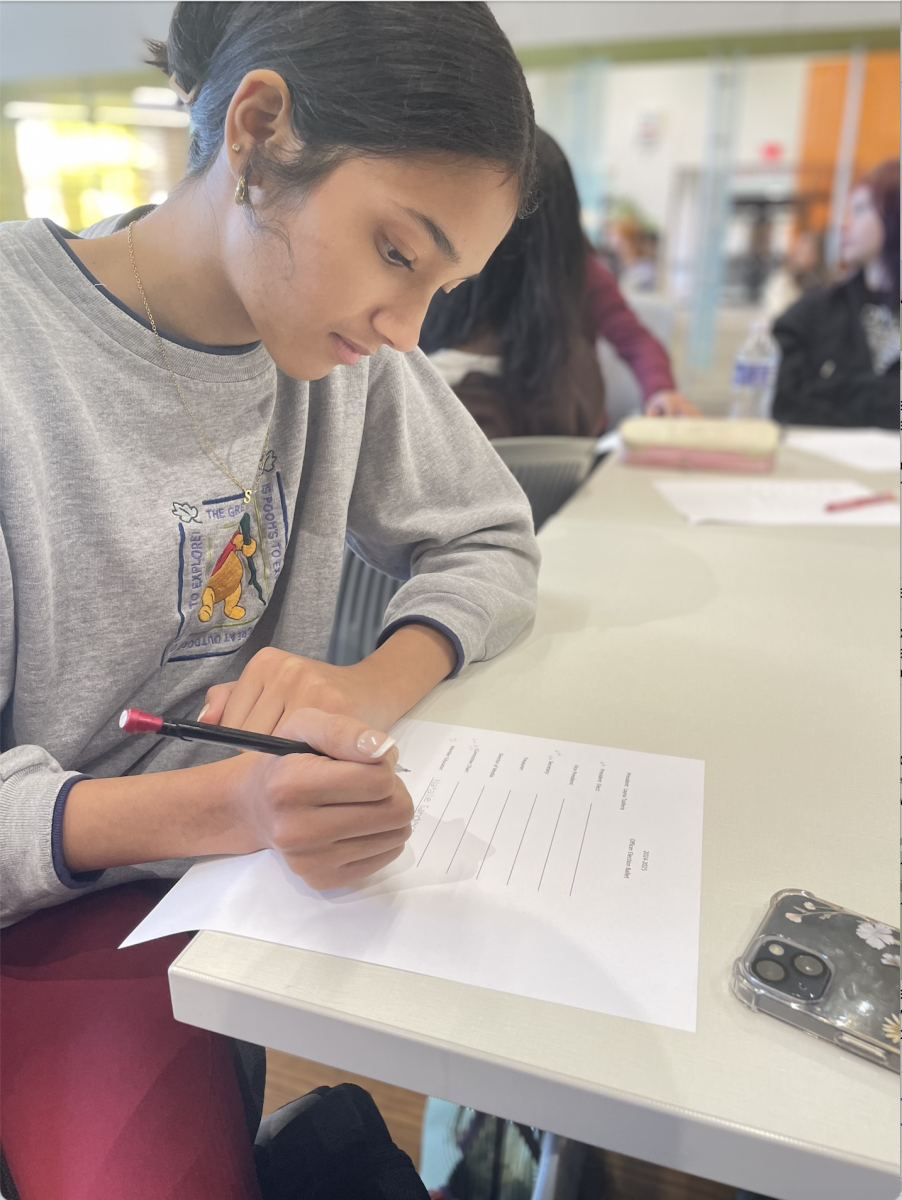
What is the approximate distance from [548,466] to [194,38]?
30.7 inches

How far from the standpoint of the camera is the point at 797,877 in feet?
1.60

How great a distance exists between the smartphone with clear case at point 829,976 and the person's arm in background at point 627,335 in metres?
1.82

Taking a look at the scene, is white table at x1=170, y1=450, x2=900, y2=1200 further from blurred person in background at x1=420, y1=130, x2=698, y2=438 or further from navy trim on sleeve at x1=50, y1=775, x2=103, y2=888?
blurred person in background at x1=420, y1=130, x2=698, y2=438

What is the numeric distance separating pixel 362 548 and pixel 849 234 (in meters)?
2.20

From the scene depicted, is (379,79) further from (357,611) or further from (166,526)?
(357,611)

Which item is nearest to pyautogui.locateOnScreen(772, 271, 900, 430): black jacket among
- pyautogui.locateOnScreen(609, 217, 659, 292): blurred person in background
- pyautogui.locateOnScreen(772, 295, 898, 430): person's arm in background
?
pyautogui.locateOnScreen(772, 295, 898, 430): person's arm in background

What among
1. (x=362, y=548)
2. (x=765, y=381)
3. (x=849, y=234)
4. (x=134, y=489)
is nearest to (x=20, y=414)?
(x=134, y=489)

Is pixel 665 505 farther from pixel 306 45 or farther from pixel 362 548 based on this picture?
pixel 306 45

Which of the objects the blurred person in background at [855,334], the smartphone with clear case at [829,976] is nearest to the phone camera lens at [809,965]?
the smartphone with clear case at [829,976]

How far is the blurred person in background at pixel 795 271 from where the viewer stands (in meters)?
6.23

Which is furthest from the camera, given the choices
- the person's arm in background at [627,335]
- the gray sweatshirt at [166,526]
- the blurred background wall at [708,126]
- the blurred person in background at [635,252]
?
the blurred person in background at [635,252]

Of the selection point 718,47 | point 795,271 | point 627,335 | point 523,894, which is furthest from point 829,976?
point 795,271

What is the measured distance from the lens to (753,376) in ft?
6.31

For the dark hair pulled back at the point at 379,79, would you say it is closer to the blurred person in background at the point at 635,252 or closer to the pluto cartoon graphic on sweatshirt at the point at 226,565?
the pluto cartoon graphic on sweatshirt at the point at 226,565
